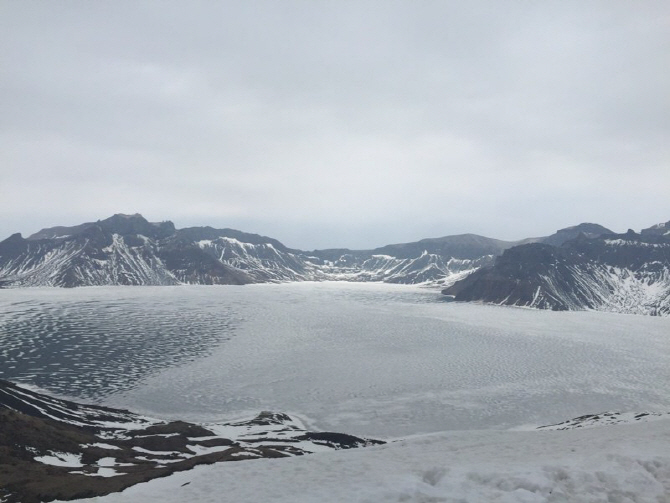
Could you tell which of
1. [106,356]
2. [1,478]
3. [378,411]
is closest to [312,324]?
[106,356]

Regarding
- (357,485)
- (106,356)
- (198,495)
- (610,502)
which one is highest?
(610,502)

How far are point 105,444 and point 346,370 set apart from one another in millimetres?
53833

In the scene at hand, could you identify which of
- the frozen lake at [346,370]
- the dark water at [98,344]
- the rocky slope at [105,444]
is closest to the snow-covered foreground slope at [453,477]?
Answer: the rocky slope at [105,444]

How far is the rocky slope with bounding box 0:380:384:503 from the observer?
3891cm

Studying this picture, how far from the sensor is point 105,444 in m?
54.1

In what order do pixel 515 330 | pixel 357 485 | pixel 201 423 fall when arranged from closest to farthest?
pixel 357 485, pixel 201 423, pixel 515 330

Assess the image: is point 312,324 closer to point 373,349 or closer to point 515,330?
point 373,349

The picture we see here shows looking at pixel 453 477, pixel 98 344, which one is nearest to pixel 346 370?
pixel 98 344

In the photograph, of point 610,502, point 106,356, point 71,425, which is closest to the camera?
point 610,502

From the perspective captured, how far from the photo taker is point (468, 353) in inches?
4764

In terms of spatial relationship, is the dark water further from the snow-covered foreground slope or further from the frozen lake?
the snow-covered foreground slope

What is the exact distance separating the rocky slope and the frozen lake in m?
6.87

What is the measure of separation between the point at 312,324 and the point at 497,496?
164864 mm

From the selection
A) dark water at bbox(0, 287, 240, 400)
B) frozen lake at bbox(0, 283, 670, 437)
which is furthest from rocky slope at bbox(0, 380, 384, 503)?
dark water at bbox(0, 287, 240, 400)
